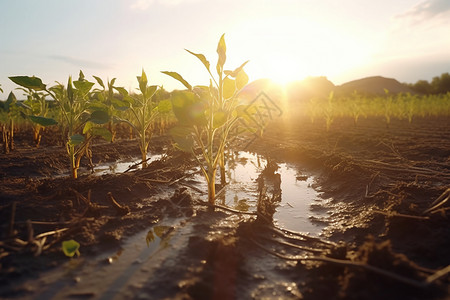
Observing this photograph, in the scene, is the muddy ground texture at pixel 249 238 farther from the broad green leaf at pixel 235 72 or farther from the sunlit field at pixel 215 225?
the broad green leaf at pixel 235 72

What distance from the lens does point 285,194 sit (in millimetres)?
3236

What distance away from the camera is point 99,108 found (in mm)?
3018

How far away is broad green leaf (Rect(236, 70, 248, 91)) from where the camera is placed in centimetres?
240

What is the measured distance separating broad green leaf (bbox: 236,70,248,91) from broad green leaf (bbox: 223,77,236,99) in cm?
4

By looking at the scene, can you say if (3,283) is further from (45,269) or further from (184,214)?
(184,214)

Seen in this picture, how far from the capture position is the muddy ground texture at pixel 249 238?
1382mm

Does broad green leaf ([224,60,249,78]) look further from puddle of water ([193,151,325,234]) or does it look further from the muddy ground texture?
puddle of water ([193,151,325,234])

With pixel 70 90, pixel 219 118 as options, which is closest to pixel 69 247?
pixel 219 118

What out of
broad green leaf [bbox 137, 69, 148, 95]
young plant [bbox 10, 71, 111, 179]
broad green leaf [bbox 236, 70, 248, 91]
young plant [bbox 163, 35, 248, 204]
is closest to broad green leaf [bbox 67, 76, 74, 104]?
young plant [bbox 10, 71, 111, 179]

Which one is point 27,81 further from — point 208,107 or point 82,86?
point 208,107

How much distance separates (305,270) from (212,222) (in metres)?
0.85

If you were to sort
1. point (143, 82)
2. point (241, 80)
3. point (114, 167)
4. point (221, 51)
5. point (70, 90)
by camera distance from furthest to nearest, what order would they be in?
point (114, 167) < point (143, 82) < point (70, 90) < point (241, 80) < point (221, 51)

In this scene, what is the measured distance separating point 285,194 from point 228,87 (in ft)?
4.74

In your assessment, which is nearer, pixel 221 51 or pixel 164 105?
pixel 221 51
